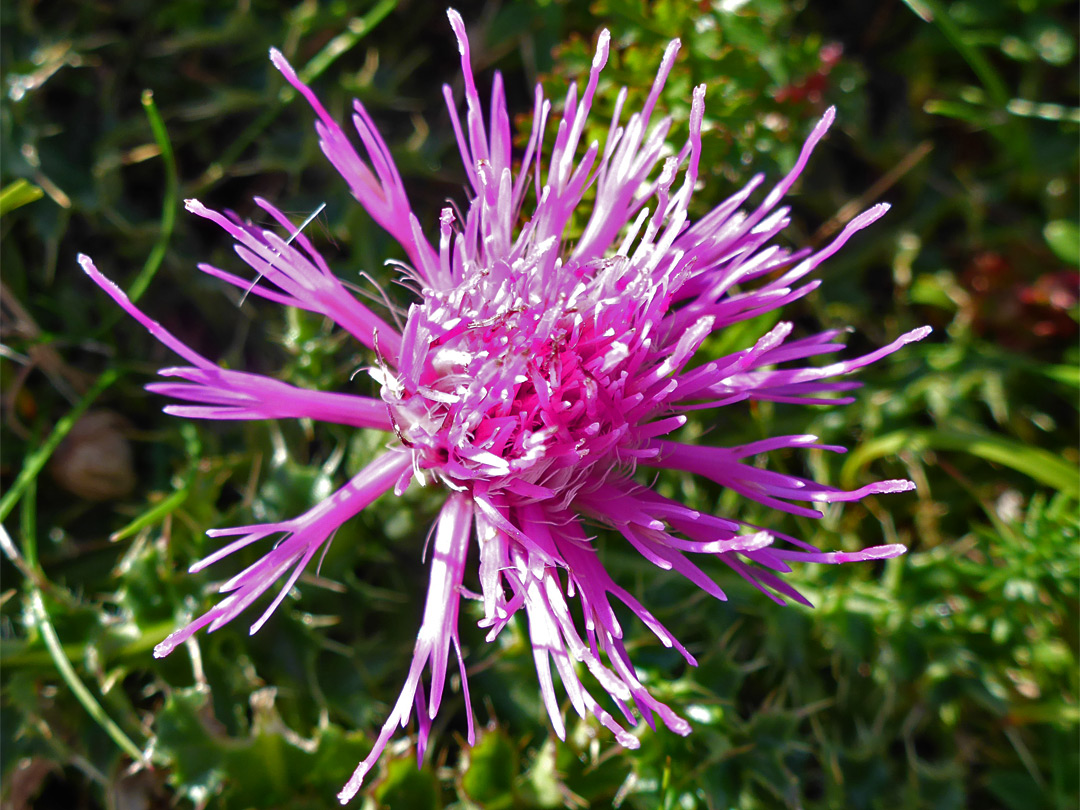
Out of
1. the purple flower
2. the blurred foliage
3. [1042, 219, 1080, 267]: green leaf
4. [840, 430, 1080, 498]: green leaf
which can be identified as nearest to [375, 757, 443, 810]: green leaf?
the blurred foliage

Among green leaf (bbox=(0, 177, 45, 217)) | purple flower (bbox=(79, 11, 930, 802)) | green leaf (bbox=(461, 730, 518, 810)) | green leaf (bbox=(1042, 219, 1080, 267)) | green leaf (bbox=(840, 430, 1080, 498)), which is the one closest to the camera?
purple flower (bbox=(79, 11, 930, 802))

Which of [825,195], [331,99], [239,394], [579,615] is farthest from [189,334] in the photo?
[825,195]

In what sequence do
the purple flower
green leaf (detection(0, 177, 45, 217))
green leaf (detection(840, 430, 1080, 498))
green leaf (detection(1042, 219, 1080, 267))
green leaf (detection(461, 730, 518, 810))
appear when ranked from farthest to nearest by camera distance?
green leaf (detection(1042, 219, 1080, 267)) < green leaf (detection(840, 430, 1080, 498)) < green leaf (detection(461, 730, 518, 810)) < green leaf (detection(0, 177, 45, 217)) < the purple flower

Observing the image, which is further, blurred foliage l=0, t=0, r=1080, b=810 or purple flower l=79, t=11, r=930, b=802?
blurred foliage l=0, t=0, r=1080, b=810

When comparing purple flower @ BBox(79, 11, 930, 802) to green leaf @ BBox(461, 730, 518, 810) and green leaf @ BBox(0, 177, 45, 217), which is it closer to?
green leaf @ BBox(461, 730, 518, 810)

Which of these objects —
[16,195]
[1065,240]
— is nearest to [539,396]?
[16,195]

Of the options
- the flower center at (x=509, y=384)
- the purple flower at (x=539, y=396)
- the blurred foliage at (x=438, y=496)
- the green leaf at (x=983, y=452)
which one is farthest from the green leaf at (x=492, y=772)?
the green leaf at (x=983, y=452)

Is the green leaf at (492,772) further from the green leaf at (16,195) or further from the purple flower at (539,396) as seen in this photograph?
the green leaf at (16,195)

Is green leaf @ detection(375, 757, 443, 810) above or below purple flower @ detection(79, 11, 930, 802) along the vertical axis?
below
